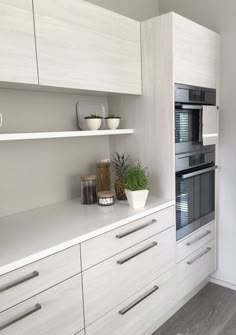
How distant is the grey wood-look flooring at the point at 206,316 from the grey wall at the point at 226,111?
193 millimetres

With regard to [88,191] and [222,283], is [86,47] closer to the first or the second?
[88,191]

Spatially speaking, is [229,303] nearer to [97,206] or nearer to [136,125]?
[97,206]

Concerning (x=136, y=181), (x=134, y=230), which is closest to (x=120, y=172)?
(x=136, y=181)

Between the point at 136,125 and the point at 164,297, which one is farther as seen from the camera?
the point at 136,125

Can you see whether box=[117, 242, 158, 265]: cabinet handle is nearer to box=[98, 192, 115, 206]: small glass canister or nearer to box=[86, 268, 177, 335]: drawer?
box=[86, 268, 177, 335]: drawer

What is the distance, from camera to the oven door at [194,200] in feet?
6.71

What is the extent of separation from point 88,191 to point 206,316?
1273 mm

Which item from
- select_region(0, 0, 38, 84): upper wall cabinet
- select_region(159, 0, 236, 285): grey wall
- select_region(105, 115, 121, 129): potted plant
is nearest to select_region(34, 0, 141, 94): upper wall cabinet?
select_region(0, 0, 38, 84): upper wall cabinet

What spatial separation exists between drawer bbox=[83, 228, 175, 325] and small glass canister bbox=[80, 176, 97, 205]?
1.50 ft

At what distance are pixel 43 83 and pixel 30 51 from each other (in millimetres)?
158

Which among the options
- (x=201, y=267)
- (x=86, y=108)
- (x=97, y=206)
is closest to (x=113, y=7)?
(x=86, y=108)

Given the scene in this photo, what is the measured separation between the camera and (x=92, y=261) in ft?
4.75

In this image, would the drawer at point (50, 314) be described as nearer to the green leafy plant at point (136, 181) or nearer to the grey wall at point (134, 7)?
the green leafy plant at point (136, 181)

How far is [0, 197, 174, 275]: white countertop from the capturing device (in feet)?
4.01
